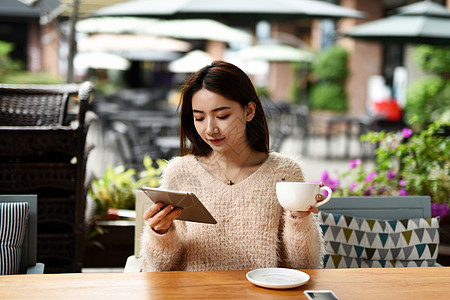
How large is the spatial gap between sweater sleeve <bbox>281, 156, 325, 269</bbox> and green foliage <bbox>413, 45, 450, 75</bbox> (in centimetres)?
924

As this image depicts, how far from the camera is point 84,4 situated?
11.7 meters

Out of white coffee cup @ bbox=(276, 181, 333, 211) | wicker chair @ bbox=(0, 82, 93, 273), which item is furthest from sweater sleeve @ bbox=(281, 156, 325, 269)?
wicker chair @ bbox=(0, 82, 93, 273)

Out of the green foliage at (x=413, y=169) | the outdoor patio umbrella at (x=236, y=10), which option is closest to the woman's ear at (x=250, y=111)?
the green foliage at (x=413, y=169)

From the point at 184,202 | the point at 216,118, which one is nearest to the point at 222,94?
the point at 216,118

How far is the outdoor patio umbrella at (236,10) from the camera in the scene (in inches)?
198

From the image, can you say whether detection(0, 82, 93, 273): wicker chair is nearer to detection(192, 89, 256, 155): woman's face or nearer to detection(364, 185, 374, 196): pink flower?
detection(192, 89, 256, 155): woman's face

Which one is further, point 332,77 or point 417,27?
point 332,77

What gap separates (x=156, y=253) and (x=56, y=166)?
4.61 ft

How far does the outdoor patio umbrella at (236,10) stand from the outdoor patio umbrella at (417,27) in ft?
3.99

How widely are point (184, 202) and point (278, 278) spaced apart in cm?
40

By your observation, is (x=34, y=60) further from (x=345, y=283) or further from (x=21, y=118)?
(x=345, y=283)

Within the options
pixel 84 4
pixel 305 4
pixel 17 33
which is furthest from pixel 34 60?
pixel 305 4

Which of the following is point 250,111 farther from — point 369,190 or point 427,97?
point 427,97

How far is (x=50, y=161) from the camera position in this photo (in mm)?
3309
